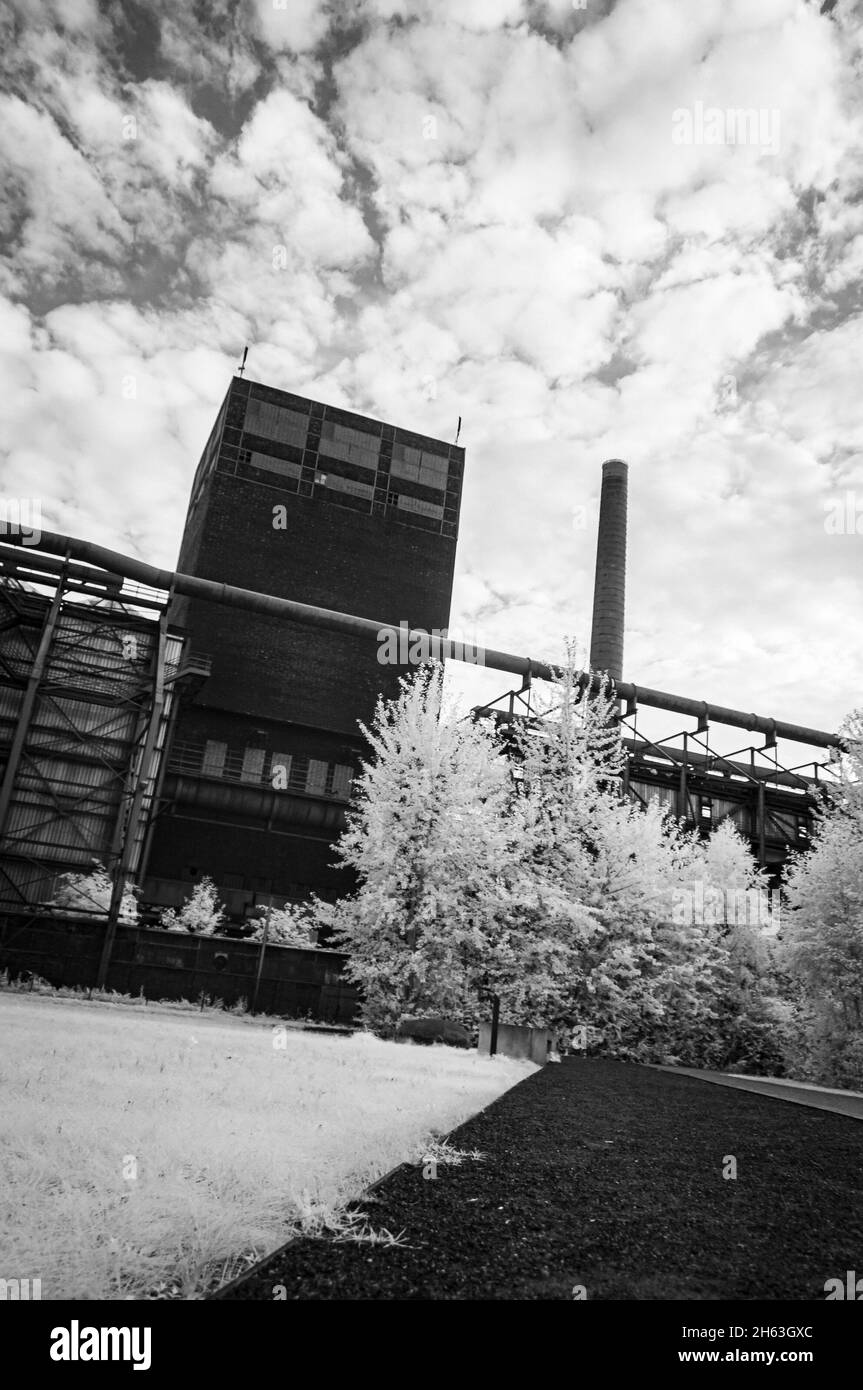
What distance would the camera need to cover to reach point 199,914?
3394 cm

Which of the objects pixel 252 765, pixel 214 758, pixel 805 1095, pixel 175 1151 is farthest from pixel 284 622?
pixel 175 1151

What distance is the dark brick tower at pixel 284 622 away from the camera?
134 ft

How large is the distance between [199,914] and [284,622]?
17.5 m

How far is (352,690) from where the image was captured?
46625 mm

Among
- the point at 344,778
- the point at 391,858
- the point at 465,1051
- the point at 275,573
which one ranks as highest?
the point at 275,573

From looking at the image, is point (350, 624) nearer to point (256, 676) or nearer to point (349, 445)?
point (256, 676)

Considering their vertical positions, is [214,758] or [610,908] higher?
[214,758]

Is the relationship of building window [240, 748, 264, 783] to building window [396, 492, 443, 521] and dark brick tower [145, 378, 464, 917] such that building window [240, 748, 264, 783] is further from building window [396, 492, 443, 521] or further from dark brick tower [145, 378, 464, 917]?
building window [396, 492, 443, 521]

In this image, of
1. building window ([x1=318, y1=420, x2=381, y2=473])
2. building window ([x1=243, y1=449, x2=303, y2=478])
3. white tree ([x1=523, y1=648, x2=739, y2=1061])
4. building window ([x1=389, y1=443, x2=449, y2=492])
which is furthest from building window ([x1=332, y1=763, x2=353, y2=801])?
white tree ([x1=523, y1=648, x2=739, y2=1061])

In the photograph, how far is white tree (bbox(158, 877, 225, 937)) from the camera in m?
34.0

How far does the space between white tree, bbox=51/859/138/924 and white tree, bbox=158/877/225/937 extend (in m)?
1.97
